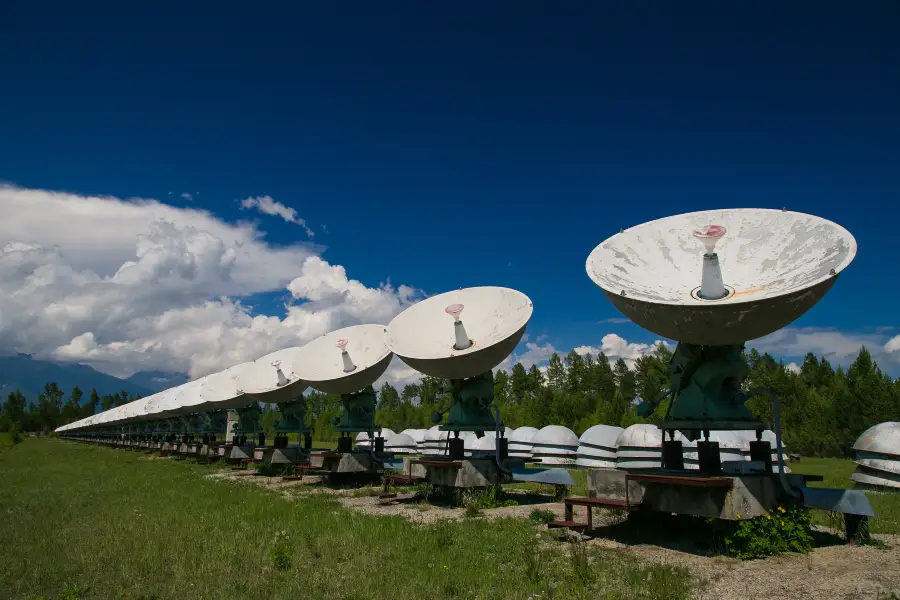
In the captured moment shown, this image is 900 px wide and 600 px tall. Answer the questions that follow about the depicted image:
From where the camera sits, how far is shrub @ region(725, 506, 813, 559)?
9609 mm

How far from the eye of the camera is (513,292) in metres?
17.7

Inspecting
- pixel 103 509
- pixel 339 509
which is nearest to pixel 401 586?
pixel 339 509

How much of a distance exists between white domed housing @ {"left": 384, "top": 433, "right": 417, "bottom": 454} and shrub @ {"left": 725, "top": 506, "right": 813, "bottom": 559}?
33.4 metres

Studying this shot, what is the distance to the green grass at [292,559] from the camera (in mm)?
7777

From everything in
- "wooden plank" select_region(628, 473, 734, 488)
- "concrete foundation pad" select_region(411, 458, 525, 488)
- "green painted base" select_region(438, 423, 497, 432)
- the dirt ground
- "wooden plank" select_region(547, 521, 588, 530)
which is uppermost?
"green painted base" select_region(438, 423, 497, 432)

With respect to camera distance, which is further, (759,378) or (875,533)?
(759,378)

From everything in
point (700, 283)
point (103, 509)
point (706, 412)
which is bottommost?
point (103, 509)

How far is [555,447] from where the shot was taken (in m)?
33.8

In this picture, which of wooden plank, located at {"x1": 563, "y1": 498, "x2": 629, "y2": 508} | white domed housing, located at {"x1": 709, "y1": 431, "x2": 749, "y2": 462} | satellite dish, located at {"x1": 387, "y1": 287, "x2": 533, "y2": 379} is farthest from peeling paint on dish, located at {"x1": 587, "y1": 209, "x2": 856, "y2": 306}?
white domed housing, located at {"x1": 709, "y1": 431, "x2": 749, "y2": 462}

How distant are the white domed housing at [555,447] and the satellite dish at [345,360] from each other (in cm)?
1422

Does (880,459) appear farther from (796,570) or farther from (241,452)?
(241,452)

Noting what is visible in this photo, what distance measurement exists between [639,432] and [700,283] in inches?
734

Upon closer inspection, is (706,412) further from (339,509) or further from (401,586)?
(339,509)

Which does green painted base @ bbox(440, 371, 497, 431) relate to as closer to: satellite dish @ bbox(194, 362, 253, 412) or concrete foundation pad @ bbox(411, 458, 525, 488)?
concrete foundation pad @ bbox(411, 458, 525, 488)
